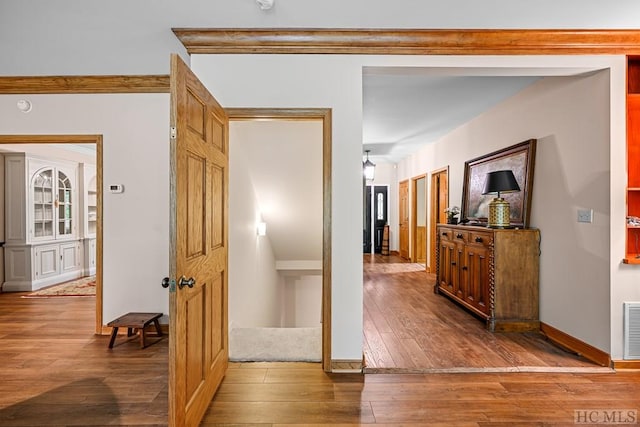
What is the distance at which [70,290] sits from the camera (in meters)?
5.55

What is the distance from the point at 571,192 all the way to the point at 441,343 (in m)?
1.77

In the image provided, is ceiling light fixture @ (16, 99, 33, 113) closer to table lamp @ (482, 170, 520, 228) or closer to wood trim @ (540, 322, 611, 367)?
table lamp @ (482, 170, 520, 228)

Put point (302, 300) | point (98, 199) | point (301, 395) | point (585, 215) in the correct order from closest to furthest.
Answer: point (301, 395)
point (585, 215)
point (98, 199)
point (302, 300)

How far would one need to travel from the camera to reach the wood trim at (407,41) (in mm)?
2557

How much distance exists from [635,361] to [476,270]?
1497mm

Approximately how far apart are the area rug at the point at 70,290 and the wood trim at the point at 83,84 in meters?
3.14

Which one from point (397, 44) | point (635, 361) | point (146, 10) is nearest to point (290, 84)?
point (397, 44)

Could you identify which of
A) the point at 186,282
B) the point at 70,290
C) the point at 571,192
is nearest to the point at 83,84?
the point at 186,282

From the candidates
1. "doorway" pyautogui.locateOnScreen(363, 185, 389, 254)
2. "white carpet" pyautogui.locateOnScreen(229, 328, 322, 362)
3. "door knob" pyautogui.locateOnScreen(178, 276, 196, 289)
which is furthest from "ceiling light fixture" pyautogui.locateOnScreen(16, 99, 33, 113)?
"doorway" pyautogui.locateOnScreen(363, 185, 389, 254)

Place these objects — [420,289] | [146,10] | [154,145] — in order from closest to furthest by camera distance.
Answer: [146,10] → [154,145] → [420,289]

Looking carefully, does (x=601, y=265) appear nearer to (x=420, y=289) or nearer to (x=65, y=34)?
(x=420, y=289)

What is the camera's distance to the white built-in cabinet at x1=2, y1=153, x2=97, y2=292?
5.55 meters

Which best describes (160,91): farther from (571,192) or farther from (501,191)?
(571,192)

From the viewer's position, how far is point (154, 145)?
12.0 feet
